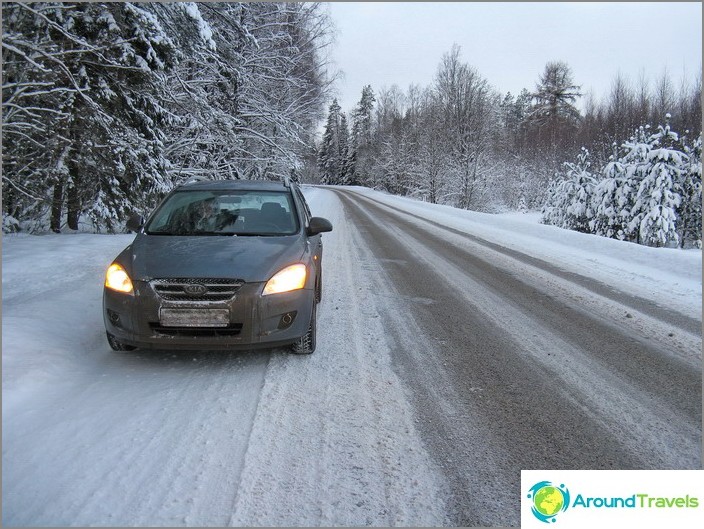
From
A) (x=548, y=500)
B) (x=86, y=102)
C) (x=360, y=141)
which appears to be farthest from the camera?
(x=360, y=141)

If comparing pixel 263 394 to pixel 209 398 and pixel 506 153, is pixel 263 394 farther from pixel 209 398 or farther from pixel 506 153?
pixel 506 153

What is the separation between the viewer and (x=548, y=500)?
2244mm

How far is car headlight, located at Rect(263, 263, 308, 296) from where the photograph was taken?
3.55 metres

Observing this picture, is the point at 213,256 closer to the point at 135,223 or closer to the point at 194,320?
the point at 194,320

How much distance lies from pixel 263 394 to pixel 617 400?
2677 millimetres

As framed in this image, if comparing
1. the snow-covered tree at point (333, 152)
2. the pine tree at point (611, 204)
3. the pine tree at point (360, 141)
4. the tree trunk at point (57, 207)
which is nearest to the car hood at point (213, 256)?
the tree trunk at point (57, 207)

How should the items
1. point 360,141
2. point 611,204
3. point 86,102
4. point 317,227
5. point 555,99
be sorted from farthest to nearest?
point 360,141, point 555,99, point 611,204, point 86,102, point 317,227

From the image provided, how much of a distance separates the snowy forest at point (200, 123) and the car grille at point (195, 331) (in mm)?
4876

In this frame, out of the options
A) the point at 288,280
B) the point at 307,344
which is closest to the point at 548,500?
the point at 307,344

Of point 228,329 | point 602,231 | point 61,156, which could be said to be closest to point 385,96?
point 602,231

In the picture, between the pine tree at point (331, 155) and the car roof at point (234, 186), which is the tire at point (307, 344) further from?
the pine tree at point (331, 155)

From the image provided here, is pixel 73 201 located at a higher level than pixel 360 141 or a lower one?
lower

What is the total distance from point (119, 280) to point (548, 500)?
11.1 ft

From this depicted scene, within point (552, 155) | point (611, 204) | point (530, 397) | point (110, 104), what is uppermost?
point (552, 155)
